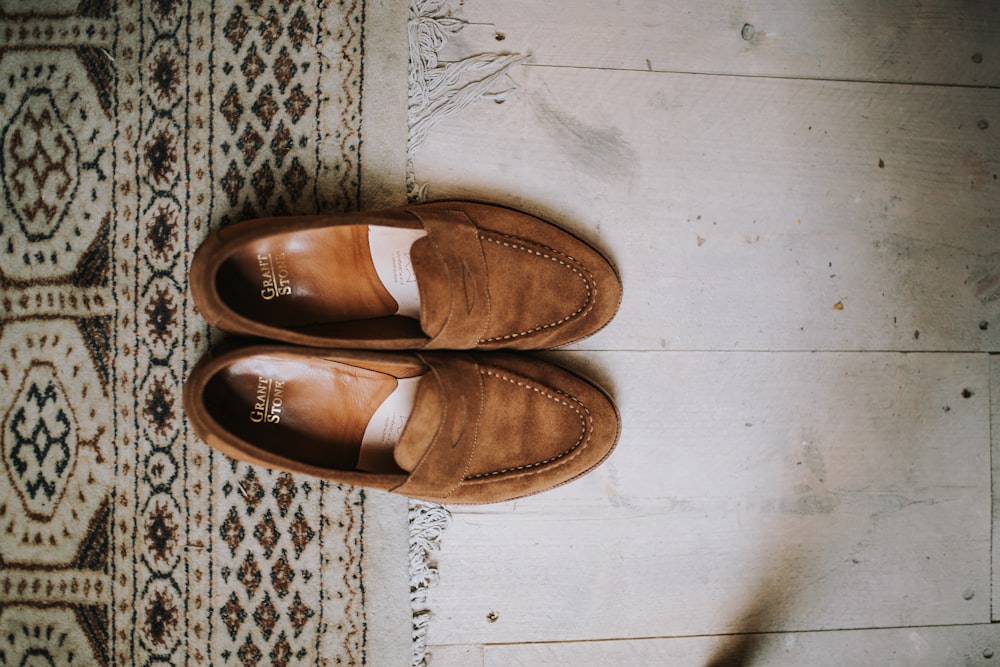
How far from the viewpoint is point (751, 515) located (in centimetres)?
81

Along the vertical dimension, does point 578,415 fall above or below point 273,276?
below

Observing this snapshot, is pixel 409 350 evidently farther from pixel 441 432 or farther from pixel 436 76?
pixel 436 76

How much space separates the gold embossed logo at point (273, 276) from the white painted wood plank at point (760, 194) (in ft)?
0.73

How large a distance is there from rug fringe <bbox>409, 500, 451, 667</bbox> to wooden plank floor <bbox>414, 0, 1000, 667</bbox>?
0.02m

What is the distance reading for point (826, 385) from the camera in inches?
32.3

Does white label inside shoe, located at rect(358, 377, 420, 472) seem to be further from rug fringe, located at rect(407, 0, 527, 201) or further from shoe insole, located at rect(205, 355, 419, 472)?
rug fringe, located at rect(407, 0, 527, 201)

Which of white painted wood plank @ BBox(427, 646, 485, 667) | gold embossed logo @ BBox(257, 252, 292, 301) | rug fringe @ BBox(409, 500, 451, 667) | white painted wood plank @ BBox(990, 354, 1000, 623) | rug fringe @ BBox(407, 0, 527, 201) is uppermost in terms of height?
rug fringe @ BBox(407, 0, 527, 201)

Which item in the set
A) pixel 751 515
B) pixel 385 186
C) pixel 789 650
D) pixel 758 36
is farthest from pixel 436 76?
pixel 789 650

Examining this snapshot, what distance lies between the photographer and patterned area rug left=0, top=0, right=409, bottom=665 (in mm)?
768

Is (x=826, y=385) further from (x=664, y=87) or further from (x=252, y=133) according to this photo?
(x=252, y=133)

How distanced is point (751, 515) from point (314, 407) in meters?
0.60

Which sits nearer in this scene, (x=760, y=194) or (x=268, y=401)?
(x=268, y=401)

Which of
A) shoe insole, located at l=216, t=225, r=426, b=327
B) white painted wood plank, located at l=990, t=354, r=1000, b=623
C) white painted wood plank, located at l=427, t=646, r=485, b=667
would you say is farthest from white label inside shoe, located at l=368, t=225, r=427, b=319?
white painted wood plank, located at l=990, t=354, r=1000, b=623

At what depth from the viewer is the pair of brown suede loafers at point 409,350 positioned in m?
0.68
